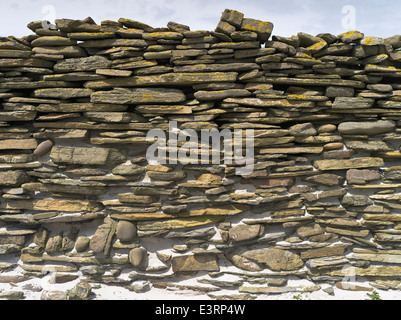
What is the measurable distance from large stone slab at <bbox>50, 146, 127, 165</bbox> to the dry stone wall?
0.07ft

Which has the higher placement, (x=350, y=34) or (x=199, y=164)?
(x=350, y=34)

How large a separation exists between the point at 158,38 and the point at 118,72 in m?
0.78

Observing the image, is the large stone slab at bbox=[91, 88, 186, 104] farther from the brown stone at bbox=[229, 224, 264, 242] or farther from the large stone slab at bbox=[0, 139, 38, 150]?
the brown stone at bbox=[229, 224, 264, 242]

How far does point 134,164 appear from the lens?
162 inches

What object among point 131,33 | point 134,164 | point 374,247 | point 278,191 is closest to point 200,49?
point 131,33

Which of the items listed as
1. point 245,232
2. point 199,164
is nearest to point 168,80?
point 199,164

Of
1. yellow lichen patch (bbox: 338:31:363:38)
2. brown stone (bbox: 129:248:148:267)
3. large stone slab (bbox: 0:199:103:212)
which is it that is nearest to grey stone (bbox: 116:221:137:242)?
brown stone (bbox: 129:248:148:267)

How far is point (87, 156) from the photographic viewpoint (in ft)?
13.4

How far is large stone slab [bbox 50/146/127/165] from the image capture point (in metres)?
4.05

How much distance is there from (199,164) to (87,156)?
5.68 feet

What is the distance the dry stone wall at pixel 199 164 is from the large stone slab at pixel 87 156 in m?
0.02

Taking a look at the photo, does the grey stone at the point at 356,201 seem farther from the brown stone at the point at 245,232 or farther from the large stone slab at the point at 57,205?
the large stone slab at the point at 57,205

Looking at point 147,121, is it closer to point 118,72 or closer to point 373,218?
point 118,72

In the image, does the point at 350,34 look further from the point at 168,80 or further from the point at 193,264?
the point at 193,264
